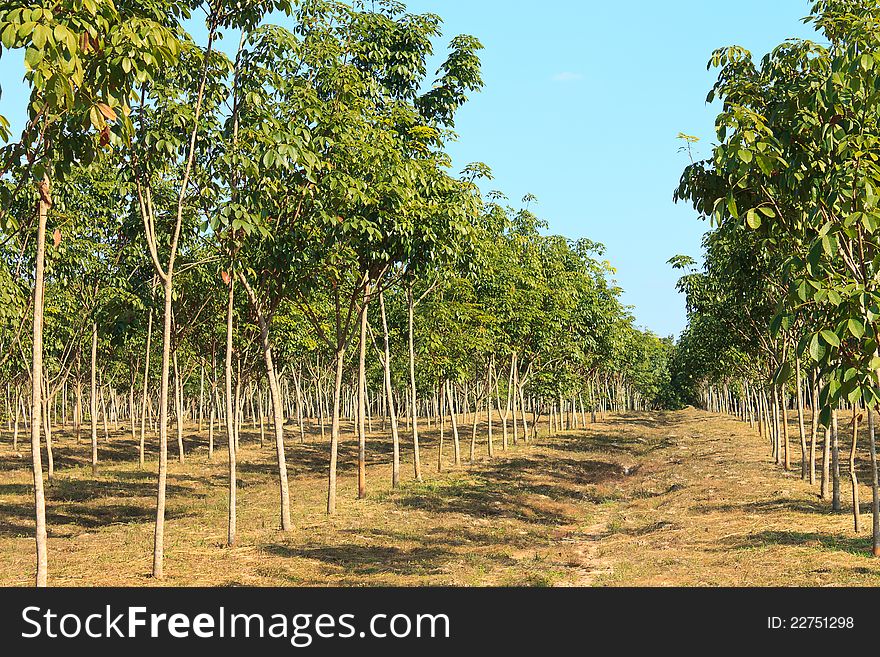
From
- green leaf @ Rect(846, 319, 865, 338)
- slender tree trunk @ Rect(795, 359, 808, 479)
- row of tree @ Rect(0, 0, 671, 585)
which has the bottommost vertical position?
slender tree trunk @ Rect(795, 359, 808, 479)

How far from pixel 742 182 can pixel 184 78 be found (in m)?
10.5

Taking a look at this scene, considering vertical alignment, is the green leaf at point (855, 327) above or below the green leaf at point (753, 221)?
below

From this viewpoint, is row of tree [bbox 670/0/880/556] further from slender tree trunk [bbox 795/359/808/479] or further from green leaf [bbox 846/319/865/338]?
slender tree trunk [bbox 795/359/808/479]

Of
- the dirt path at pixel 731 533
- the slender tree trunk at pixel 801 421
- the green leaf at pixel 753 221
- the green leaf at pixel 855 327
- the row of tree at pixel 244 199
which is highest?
the row of tree at pixel 244 199

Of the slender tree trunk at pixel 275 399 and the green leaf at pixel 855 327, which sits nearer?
the green leaf at pixel 855 327

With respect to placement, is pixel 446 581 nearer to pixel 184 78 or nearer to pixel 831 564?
pixel 831 564

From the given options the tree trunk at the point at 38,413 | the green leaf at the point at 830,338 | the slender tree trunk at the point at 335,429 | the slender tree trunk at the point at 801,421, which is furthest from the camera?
the slender tree trunk at the point at 801,421

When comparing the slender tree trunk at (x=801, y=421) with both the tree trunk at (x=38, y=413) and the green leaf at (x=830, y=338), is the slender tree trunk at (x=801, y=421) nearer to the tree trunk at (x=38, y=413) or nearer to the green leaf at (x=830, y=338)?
the green leaf at (x=830, y=338)

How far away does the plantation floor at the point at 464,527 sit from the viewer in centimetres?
1496

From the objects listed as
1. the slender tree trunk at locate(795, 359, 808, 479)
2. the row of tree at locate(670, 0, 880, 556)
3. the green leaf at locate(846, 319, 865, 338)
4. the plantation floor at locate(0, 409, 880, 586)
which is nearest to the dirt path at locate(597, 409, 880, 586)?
the plantation floor at locate(0, 409, 880, 586)

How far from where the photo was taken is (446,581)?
14.3 metres

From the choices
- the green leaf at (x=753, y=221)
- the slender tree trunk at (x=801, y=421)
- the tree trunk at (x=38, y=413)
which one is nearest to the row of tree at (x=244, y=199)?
the tree trunk at (x=38, y=413)

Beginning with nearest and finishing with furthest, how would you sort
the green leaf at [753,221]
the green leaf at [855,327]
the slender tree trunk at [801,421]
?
the green leaf at [855,327]
the green leaf at [753,221]
the slender tree trunk at [801,421]

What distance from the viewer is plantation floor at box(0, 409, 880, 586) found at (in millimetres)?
14961
